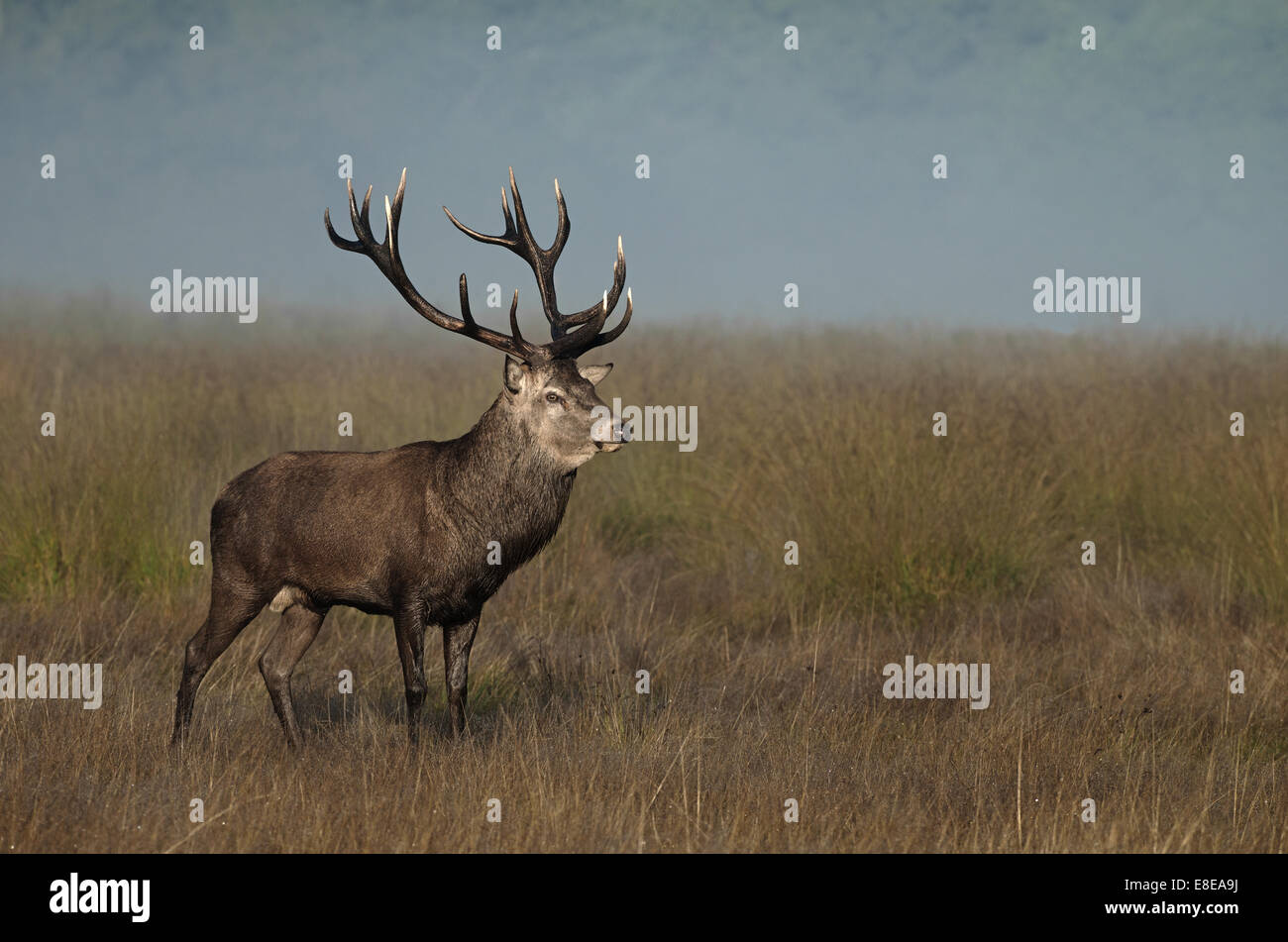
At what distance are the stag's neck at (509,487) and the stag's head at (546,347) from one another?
0.06 meters

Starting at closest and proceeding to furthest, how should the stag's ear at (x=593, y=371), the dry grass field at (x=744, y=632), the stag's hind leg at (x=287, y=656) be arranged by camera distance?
the dry grass field at (x=744, y=632), the stag's ear at (x=593, y=371), the stag's hind leg at (x=287, y=656)

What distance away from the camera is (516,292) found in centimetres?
553

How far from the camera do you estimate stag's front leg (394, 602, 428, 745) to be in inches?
216

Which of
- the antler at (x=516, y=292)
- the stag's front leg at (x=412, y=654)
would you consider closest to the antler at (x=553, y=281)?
the antler at (x=516, y=292)

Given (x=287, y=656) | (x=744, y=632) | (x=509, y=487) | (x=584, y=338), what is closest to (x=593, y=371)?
(x=584, y=338)

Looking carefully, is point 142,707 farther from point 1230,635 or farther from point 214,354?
point 214,354

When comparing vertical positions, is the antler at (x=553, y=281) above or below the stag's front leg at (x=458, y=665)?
above

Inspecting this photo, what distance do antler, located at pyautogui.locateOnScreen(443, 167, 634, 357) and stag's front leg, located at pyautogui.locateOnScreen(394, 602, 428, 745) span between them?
4.22 feet

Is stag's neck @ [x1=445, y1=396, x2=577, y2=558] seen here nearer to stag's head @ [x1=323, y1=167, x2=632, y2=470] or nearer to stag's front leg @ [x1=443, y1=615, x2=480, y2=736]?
stag's head @ [x1=323, y1=167, x2=632, y2=470]

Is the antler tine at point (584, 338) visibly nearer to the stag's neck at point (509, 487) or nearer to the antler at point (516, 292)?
the antler at point (516, 292)

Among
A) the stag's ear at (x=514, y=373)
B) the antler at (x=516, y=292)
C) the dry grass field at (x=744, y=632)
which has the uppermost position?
the antler at (x=516, y=292)

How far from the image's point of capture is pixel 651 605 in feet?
26.7

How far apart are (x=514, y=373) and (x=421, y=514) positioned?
74cm

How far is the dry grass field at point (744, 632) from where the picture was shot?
4.98 metres
